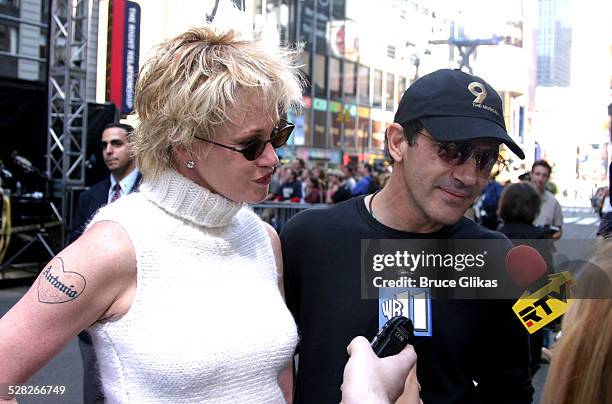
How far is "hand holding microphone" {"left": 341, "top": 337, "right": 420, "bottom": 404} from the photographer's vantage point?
0.99m

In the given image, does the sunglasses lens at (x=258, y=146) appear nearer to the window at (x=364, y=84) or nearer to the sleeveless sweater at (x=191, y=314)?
the sleeveless sweater at (x=191, y=314)

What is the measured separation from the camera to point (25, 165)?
9672 mm

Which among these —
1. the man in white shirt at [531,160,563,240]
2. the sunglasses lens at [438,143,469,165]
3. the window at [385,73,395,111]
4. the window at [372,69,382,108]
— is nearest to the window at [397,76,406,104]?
the window at [385,73,395,111]

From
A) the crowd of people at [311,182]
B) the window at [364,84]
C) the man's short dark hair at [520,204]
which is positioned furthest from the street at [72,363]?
the crowd of people at [311,182]

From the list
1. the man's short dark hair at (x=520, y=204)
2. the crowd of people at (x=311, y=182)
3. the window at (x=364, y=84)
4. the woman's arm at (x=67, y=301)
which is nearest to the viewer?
the woman's arm at (x=67, y=301)

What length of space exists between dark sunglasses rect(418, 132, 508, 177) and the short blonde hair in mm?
388

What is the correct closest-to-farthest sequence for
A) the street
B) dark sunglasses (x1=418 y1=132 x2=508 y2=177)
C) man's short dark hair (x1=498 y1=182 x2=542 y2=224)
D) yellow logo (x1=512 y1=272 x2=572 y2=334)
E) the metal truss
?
yellow logo (x1=512 y1=272 x2=572 y2=334) < dark sunglasses (x1=418 y1=132 x2=508 y2=177) < the street < man's short dark hair (x1=498 y1=182 x2=542 y2=224) < the metal truss

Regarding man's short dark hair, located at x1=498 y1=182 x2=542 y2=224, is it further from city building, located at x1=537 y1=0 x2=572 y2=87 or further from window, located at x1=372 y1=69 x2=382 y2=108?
city building, located at x1=537 y1=0 x2=572 y2=87

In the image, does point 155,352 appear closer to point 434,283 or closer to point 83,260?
point 83,260

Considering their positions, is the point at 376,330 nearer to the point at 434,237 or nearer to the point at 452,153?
the point at 434,237

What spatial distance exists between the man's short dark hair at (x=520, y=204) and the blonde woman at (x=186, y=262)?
2855mm

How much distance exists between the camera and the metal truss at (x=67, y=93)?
9.06m

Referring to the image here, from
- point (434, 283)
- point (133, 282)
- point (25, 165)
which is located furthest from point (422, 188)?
point (25, 165)

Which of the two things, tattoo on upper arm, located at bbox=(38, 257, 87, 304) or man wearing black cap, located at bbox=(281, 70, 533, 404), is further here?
man wearing black cap, located at bbox=(281, 70, 533, 404)
